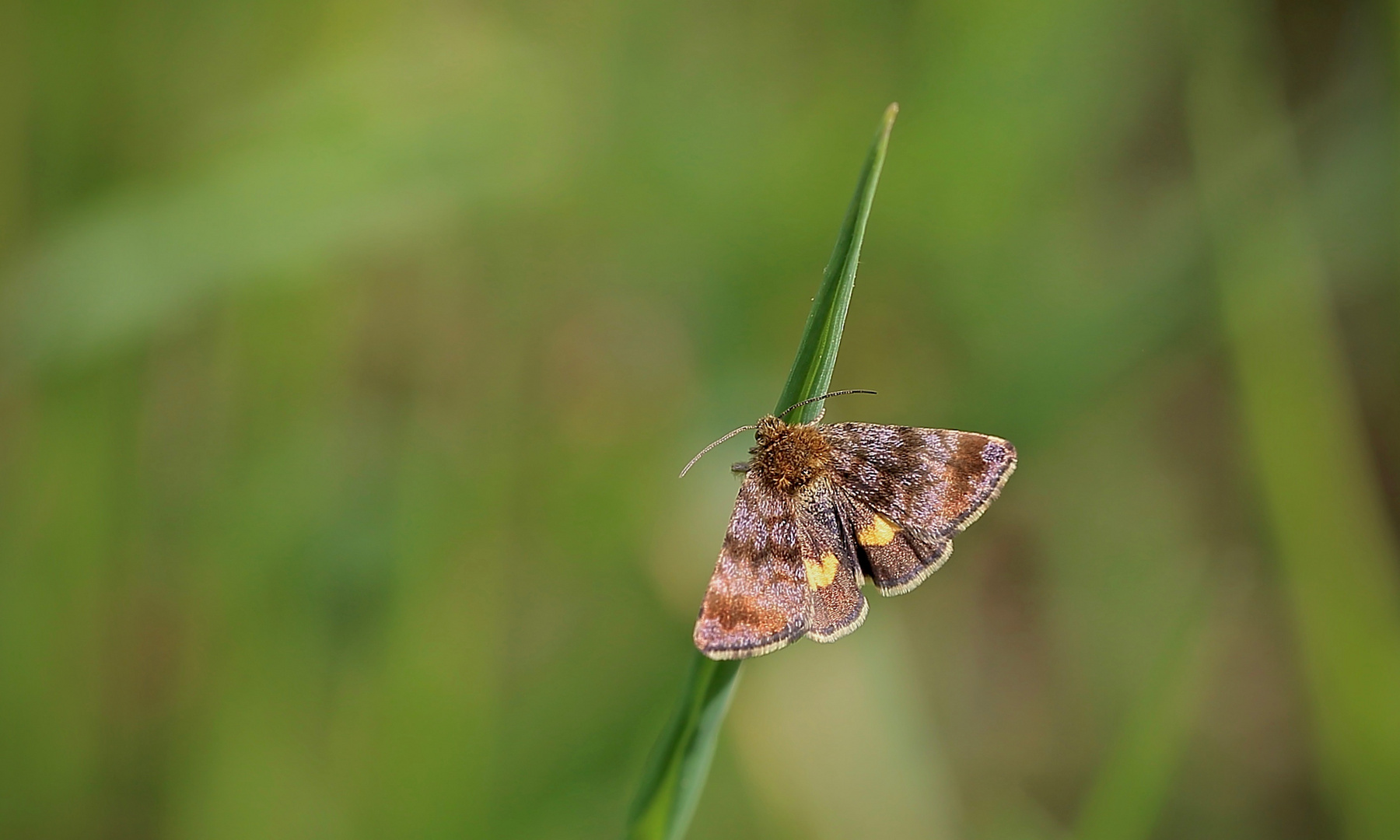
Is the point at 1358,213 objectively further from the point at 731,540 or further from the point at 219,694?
the point at 219,694

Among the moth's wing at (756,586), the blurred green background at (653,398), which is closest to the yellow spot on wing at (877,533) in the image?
the moth's wing at (756,586)

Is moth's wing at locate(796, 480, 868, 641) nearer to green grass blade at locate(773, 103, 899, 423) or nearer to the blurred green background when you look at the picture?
green grass blade at locate(773, 103, 899, 423)

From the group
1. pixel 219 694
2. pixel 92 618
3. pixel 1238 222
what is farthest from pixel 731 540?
→ pixel 1238 222

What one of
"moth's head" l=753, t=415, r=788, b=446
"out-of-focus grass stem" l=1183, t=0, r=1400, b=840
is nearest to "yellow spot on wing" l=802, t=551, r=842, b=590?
"moth's head" l=753, t=415, r=788, b=446

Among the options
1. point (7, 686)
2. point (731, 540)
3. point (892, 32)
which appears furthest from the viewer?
point (892, 32)

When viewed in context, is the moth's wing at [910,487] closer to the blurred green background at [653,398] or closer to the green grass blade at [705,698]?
the green grass blade at [705,698]
